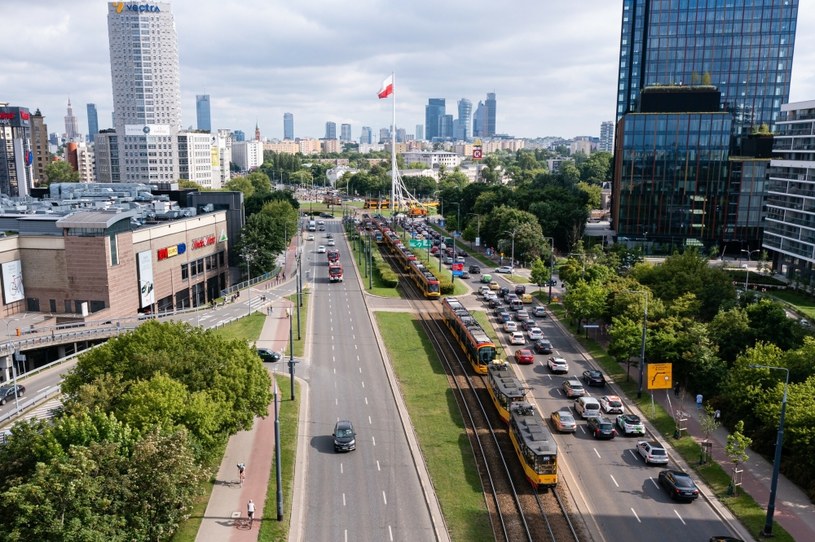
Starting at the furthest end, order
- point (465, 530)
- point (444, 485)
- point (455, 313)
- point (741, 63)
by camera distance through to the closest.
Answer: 1. point (741, 63)
2. point (455, 313)
3. point (444, 485)
4. point (465, 530)

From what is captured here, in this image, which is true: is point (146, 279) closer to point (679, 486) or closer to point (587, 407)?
point (587, 407)

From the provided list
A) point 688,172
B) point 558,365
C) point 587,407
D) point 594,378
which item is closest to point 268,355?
point 558,365

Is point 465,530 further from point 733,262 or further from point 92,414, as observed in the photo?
point 733,262

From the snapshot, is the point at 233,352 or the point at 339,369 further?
the point at 339,369

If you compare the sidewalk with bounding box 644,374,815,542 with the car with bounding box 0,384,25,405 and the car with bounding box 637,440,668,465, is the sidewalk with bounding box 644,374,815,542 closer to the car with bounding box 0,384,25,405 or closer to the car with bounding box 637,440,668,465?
the car with bounding box 637,440,668,465

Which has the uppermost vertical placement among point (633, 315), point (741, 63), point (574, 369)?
point (741, 63)

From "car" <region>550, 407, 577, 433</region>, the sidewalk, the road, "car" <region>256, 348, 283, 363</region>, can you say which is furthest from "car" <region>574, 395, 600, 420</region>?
"car" <region>256, 348, 283, 363</region>

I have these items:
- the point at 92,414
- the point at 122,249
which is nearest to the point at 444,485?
the point at 92,414

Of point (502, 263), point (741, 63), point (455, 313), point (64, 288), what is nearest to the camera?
point (455, 313)
